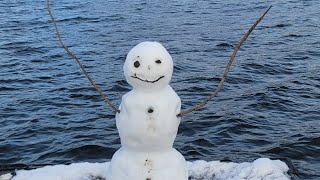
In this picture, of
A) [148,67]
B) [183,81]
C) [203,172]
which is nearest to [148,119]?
[148,67]

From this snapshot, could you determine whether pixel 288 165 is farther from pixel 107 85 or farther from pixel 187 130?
pixel 107 85

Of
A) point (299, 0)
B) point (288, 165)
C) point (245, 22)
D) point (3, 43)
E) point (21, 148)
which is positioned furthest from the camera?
point (299, 0)

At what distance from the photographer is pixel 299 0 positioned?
24562 millimetres

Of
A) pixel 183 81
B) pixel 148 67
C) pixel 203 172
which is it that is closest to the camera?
pixel 148 67

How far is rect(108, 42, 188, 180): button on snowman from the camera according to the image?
5.71 m

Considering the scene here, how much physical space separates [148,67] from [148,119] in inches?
21.5

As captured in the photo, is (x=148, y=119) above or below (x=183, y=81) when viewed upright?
above

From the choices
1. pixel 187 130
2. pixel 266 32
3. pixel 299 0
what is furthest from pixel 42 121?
pixel 299 0

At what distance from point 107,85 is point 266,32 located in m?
7.54

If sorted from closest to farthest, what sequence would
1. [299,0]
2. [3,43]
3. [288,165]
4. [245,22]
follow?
[288,165] < [3,43] < [245,22] < [299,0]

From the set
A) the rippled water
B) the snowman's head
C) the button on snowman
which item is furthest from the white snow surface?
the snowman's head

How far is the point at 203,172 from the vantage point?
7.39m

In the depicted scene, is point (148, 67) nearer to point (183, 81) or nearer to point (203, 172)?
point (203, 172)

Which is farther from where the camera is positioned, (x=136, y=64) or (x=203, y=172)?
(x=203, y=172)
